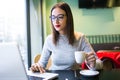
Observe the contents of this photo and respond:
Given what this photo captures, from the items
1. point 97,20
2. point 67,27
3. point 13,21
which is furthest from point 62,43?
point 97,20

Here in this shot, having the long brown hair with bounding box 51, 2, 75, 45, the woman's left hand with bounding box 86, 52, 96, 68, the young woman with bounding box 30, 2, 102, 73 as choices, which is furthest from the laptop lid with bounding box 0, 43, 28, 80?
the long brown hair with bounding box 51, 2, 75, 45

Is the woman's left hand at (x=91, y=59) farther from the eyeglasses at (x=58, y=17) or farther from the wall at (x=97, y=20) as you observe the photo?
the wall at (x=97, y=20)

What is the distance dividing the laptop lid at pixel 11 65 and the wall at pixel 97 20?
484 cm

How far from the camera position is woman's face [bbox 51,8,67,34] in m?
1.68

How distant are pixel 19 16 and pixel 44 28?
104cm

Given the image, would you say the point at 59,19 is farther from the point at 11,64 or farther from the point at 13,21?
the point at 13,21

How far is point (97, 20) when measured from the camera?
5.57 meters

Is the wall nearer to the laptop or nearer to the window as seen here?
the window

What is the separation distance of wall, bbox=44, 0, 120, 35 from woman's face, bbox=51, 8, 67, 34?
3.85 meters

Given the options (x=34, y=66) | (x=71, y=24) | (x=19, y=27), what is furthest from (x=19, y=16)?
(x=34, y=66)

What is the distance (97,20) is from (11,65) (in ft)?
16.3

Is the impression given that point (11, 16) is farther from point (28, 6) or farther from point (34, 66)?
point (34, 66)

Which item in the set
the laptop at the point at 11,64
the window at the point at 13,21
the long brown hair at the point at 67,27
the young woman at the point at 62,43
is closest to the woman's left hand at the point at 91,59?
the young woman at the point at 62,43

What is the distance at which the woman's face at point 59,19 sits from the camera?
5.53ft
